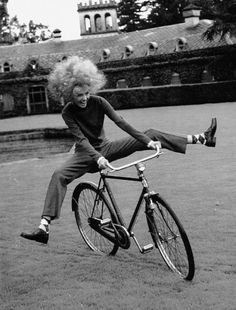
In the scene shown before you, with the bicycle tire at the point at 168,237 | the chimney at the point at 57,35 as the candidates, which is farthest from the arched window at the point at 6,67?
the bicycle tire at the point at 168,237

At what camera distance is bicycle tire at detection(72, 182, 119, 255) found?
16.4 feet

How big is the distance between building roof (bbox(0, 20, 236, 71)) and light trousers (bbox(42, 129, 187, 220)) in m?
35.1

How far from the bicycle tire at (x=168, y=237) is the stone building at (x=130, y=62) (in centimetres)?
2714

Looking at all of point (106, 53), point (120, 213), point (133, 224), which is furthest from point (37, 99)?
point (133, 224)

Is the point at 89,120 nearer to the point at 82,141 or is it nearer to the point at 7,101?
the point at 82,141

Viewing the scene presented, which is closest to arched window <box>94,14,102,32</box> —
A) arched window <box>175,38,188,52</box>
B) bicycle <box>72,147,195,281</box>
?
arched window <box>175,38,188,52</box>

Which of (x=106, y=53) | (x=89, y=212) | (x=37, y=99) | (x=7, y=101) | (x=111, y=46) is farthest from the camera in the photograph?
(x=111, y=46)

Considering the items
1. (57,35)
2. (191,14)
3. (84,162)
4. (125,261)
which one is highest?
(191,14)

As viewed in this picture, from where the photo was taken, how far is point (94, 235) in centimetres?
550

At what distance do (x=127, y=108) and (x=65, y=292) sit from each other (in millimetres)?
29405

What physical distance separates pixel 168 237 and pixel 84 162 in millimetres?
1020

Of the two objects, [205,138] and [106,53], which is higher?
[205,138]

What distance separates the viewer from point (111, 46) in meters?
47.8

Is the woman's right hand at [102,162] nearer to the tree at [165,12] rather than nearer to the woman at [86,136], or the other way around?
the woman at [86,136]
